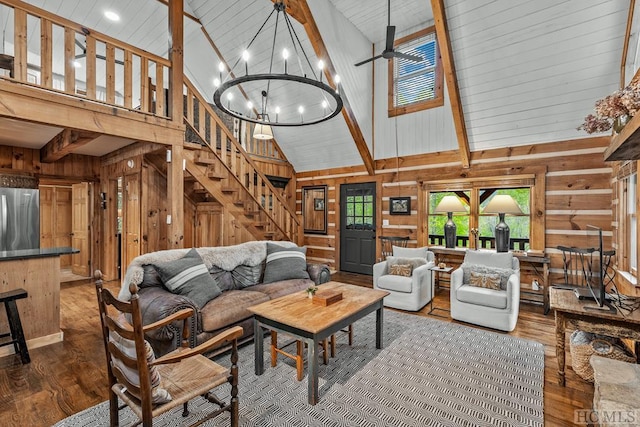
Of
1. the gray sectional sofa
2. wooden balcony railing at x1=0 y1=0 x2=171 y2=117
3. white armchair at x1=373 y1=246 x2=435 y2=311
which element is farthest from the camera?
white armchair at x1=373 y1=246 x2=435 y2=311

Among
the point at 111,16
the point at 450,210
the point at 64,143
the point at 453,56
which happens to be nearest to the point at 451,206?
the point at 450,210

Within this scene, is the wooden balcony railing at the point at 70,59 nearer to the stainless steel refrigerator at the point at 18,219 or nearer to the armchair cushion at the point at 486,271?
the stainless steel refrigerator at the point at 18,219

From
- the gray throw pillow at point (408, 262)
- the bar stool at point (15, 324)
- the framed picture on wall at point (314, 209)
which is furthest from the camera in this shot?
the framed picture on wall at point (314, 209)

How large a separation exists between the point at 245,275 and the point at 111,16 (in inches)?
203

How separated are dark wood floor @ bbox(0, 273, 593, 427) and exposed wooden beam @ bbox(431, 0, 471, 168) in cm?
288

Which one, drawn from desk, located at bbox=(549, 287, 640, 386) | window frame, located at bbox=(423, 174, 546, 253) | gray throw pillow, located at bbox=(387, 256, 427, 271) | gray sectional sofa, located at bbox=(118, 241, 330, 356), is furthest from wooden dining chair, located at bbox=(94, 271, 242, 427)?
window frame, located at bbox=(423, 174, 546, 253)

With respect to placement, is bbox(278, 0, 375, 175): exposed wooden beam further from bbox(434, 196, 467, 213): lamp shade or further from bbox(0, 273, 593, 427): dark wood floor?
bbox(0, 273, 593, 427): dark wood floor

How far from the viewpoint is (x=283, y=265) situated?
4.07 meters

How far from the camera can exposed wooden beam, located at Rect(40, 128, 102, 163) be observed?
3774mm

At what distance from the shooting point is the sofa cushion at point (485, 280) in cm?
385

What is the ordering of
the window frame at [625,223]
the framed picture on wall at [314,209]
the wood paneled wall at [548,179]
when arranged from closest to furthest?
the window frame at [625,223]
the wood paneled wall at [548,179]
the framed picture on wall at [314,209]

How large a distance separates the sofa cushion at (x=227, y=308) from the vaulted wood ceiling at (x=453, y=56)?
364 cm

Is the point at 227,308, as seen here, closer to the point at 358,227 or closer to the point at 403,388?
the point at 403,388

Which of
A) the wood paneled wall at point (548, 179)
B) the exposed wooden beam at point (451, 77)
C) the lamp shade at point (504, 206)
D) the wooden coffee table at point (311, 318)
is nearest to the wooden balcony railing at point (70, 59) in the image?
the wooden coffee table at point (311, 318)
